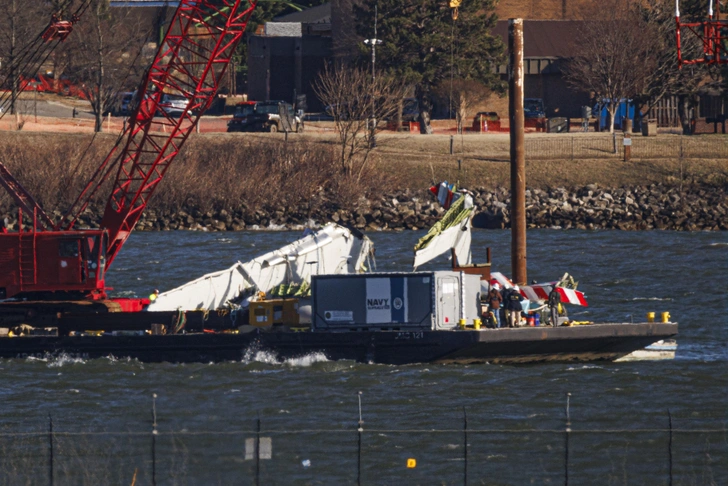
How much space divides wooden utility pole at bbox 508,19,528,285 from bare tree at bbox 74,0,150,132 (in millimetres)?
47330

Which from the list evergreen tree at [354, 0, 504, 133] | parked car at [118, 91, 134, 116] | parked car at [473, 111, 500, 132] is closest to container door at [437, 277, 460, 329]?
evergreen tree at [354, 0, 504, 133]

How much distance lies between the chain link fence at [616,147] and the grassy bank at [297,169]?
0.36 metres

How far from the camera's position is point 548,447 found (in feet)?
73.4

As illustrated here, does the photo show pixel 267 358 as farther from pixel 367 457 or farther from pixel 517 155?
pixel 517 155

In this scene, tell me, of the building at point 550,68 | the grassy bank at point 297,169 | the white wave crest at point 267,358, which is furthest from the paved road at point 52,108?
the white wave crest at point 267,358

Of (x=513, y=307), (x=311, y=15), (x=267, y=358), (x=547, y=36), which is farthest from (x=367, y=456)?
(x=311, y=15)

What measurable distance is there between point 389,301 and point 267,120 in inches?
1993

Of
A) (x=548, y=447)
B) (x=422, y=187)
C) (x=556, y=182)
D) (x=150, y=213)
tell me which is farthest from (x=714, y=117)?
(x=548, y=447)

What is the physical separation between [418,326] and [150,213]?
132ft

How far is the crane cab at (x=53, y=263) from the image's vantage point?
33.7 m

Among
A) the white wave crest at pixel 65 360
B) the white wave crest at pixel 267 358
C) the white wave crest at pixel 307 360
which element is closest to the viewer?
the white wave crest at pixel 307 360

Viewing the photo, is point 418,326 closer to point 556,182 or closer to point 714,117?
point 556,182

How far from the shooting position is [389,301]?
30.0 meters

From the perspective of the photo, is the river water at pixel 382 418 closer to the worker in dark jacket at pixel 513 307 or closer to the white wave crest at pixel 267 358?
the white wave crest at pixel 267 358
